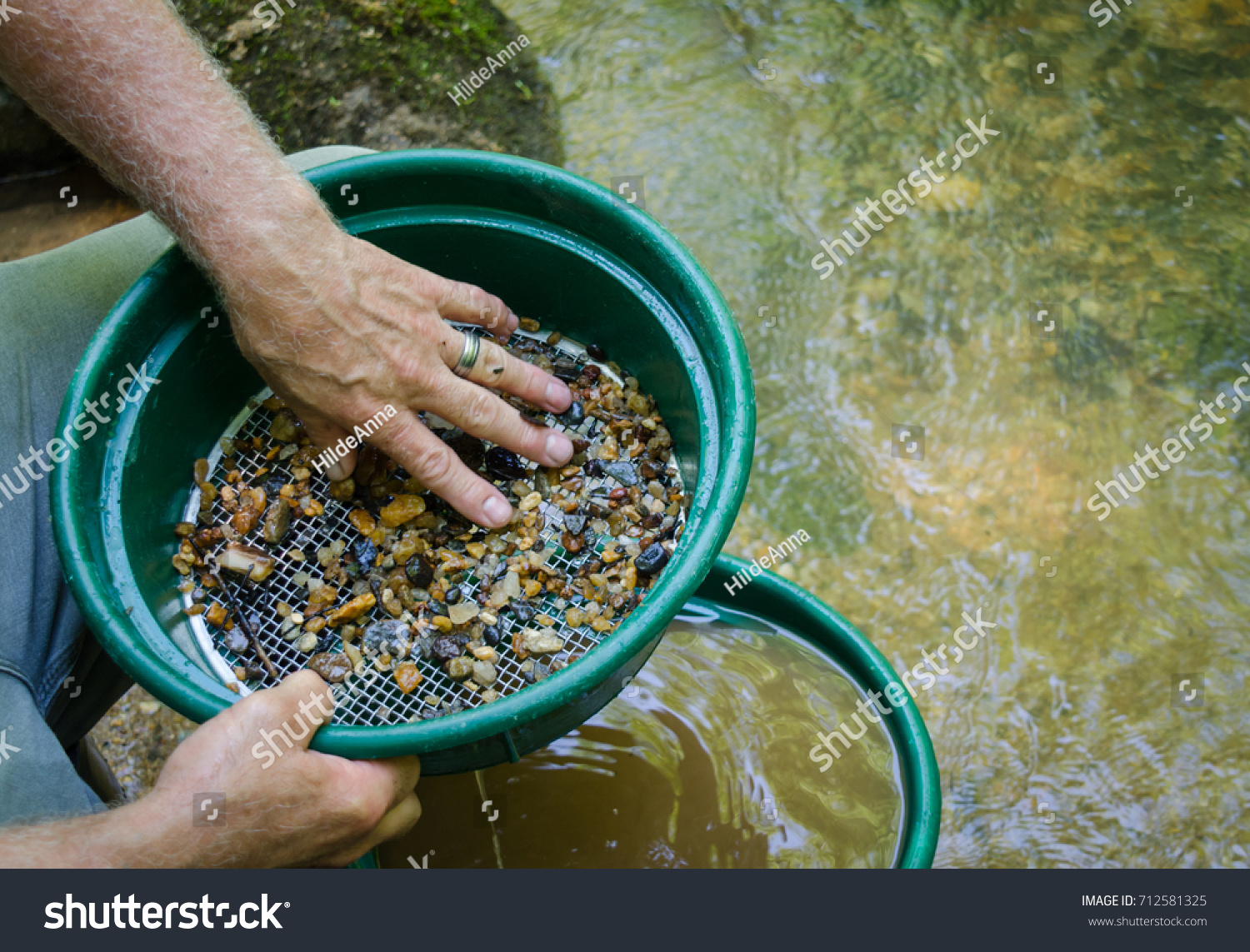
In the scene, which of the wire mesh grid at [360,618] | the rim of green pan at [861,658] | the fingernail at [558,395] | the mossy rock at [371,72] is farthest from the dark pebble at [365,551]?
the mossy rock at [371,72]

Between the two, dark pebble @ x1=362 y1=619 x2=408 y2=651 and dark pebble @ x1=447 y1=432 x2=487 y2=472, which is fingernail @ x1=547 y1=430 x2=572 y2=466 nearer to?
dark pebble @ x1=447 y1=432 x2=487 y2=472

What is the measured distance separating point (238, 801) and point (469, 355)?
0.47 meters

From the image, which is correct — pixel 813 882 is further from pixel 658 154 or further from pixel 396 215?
pixel 658 154

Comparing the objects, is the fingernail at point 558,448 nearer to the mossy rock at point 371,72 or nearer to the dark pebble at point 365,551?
the dark pebble at point 365,551

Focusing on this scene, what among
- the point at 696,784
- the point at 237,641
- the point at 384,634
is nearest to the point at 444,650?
the point at 384,634

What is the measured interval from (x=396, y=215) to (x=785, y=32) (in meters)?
1.24

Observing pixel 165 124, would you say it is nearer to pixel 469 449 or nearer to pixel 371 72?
pixel 469 449

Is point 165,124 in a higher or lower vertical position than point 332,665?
higher

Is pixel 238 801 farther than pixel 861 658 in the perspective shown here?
No

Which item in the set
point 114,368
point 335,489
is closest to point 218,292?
point 114,368

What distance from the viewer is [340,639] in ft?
3.20

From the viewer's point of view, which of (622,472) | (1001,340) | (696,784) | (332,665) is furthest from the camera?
(1001,340)

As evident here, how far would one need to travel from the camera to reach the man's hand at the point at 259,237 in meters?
0.87

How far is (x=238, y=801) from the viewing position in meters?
0.81
